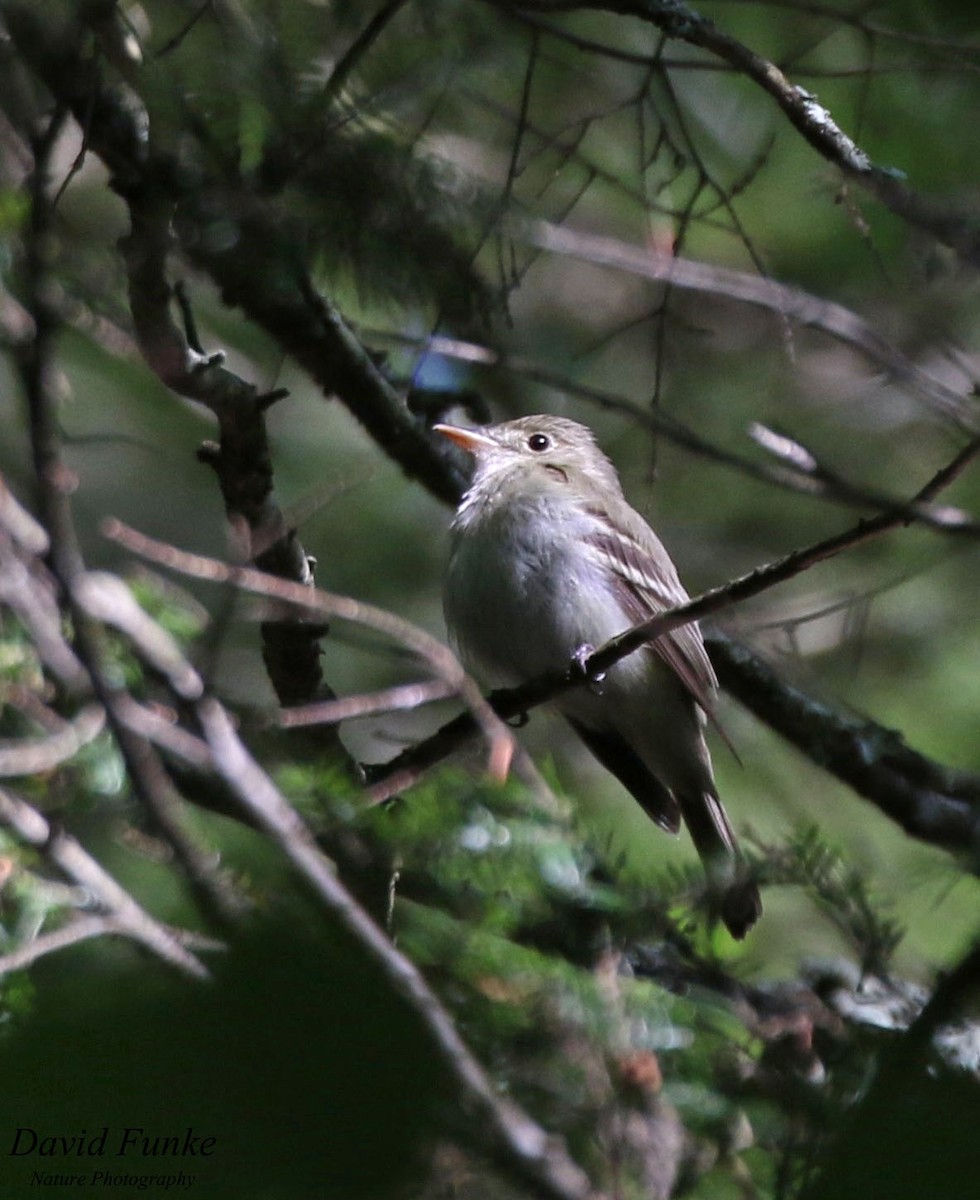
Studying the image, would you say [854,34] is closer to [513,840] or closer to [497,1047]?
[513,840]

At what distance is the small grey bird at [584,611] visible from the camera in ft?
15.6

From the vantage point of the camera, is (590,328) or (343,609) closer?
(343,609)

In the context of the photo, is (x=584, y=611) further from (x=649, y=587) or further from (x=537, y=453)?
(x=537, y=453)

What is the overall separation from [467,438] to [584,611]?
0.81m

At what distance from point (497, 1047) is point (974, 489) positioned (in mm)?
4001

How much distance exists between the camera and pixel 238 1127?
1266 mm

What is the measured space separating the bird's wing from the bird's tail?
1.48 feet

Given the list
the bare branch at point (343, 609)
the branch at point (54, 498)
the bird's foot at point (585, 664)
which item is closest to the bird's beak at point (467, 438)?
the bird's foot at point (585, 664)

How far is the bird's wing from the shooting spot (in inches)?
186

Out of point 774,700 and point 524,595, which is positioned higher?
point 524,595

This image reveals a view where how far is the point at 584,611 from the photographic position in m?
4.79

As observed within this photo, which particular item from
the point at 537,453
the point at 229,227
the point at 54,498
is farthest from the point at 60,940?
the point at 537,453

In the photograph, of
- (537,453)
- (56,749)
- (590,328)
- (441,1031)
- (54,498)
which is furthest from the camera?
(590,328)

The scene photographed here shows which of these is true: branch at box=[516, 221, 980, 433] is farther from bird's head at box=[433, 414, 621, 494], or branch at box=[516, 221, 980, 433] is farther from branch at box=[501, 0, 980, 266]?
bird's head at box=[433, 414, 621, 494]
